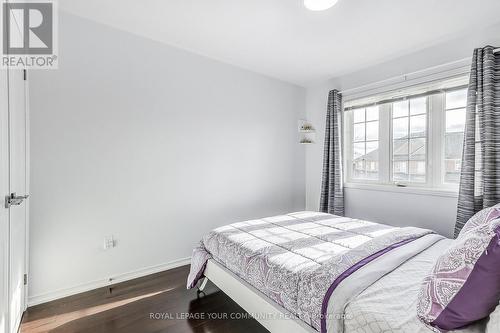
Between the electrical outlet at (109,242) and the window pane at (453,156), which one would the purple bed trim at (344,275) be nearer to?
the window pane at (453,156)

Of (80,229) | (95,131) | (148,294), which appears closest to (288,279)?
(148,294)

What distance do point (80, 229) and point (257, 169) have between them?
2186 mm

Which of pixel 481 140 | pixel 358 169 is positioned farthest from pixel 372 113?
pixel 481 140

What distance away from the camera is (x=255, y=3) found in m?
2.11

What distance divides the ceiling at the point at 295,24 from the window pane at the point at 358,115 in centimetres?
63

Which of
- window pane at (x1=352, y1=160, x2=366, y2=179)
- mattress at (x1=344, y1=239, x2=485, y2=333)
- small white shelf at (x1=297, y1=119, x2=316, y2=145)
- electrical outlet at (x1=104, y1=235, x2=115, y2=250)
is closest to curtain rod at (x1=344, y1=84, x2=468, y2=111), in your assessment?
small white shelf at (x1=297, y1=119, x2=316, y2=145)

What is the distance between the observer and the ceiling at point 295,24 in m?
2.13

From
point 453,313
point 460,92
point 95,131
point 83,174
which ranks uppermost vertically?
point 460,92

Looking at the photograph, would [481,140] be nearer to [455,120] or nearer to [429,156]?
[455,120]

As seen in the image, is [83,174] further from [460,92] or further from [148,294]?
[460,92]

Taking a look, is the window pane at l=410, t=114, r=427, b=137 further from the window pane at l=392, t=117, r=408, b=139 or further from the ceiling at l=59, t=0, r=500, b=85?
the ceiling at l=59, t=0, r=500, b=85

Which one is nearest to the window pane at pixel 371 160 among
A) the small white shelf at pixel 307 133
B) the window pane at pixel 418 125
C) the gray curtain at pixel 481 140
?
the window pane at pixel 418 125

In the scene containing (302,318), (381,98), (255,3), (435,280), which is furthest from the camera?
(381,98)

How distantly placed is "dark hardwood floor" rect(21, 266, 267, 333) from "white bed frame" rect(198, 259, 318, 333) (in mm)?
231
